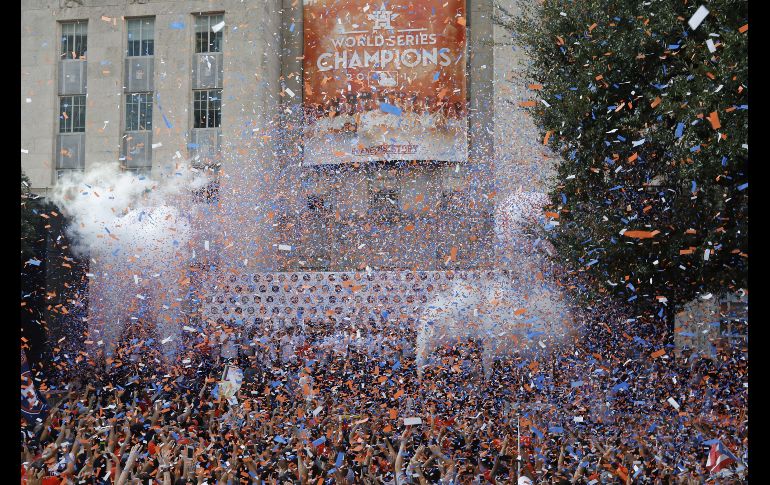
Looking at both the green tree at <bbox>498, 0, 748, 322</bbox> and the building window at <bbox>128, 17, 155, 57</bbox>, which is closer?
the green tree at <bbox>498, 0, 748, 322</bbox>

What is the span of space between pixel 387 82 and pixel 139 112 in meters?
4.66

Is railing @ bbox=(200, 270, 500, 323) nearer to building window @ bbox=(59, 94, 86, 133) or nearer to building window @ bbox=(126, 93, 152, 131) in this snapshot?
building window @ bbox=(126, 93, 152, 131)

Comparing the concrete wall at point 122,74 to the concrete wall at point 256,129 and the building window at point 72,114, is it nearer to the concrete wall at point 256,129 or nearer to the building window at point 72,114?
the concrete wall at point 256,129

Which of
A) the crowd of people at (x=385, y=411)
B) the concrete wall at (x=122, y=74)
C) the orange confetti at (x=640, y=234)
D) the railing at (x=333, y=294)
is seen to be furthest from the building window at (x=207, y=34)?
the orange confetti at (x=640, y=234)

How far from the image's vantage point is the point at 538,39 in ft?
32.2

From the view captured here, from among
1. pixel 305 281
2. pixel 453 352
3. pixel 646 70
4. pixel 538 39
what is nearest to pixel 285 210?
pixel 305 281

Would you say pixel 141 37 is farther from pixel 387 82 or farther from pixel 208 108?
pixel 387 82

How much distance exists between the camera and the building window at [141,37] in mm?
13448

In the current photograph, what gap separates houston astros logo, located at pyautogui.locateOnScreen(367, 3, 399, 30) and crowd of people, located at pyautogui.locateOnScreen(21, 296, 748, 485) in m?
5.02

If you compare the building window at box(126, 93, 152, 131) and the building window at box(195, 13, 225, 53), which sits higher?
the building window at box(195, 13, 225, 53)

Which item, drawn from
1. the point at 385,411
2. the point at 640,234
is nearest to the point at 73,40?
the point at 385,411

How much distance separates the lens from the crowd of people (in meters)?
6.04

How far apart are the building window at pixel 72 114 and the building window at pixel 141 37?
1.29 metres

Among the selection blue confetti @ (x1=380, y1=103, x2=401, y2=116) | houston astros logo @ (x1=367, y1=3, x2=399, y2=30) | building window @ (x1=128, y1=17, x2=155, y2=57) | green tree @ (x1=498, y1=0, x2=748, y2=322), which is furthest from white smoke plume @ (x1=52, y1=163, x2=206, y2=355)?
green tree @ (x1=498, y1=0, x2=748, y2=322)
